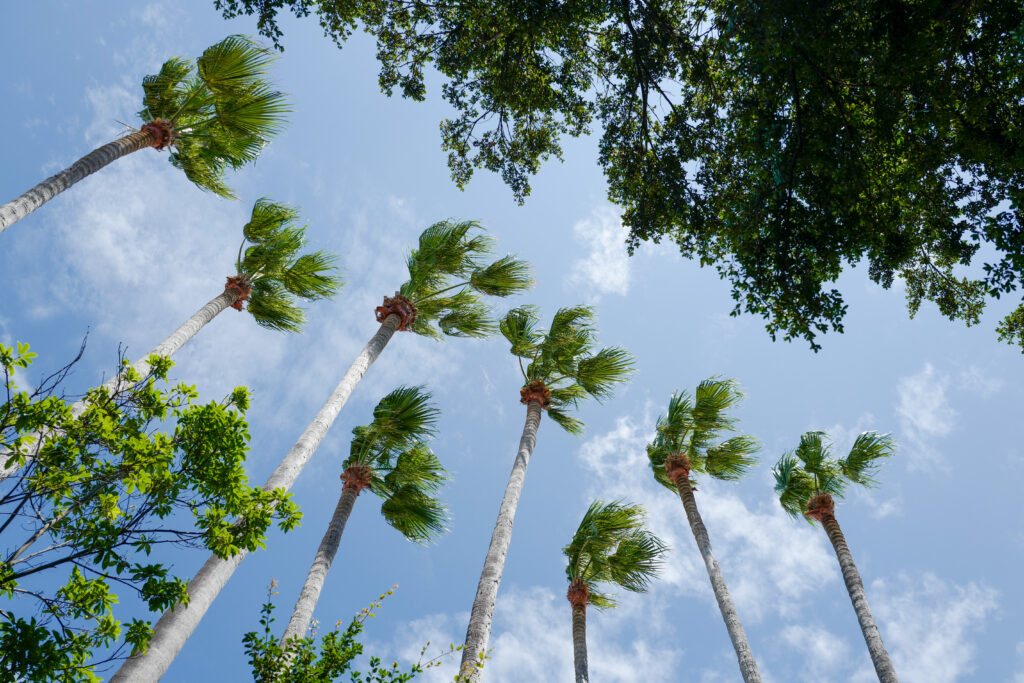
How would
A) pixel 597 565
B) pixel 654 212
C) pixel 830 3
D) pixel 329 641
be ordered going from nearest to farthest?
pixel 329 641
pixel 830 3
pixel 654 212
pixel 597 565

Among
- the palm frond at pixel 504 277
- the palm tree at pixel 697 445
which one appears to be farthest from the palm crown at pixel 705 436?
the palm frond at pixel 504 277

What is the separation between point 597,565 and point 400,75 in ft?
37.2

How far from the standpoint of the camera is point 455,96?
11.3 metres

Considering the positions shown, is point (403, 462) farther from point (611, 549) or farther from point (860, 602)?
point (860, 602)

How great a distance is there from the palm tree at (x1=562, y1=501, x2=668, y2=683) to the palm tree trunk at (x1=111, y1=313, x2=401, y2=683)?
6347 mm

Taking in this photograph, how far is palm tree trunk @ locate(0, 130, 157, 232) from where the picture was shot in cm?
802

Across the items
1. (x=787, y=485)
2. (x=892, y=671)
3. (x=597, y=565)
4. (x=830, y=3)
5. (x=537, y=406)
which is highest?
(x=787, y=485)

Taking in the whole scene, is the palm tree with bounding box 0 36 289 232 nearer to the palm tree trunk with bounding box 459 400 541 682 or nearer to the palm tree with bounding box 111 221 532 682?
the palm tree with bounding box 111 221 532 682

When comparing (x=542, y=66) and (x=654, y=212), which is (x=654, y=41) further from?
(x=654, y=212)

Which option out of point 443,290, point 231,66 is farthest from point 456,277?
point 231,66

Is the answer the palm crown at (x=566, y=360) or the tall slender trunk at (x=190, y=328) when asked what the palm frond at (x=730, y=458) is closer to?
the palm crown at (x=566, y=360)

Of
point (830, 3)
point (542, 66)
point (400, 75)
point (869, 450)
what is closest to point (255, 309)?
point (400, 75)

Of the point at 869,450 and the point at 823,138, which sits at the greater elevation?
the point at 869,450

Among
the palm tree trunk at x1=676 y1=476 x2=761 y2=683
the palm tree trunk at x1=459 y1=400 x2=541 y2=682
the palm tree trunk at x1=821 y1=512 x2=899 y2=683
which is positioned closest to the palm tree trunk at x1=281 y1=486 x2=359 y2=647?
the palm tree trunk at x1=459 y1=400 x2=541 y2=682
